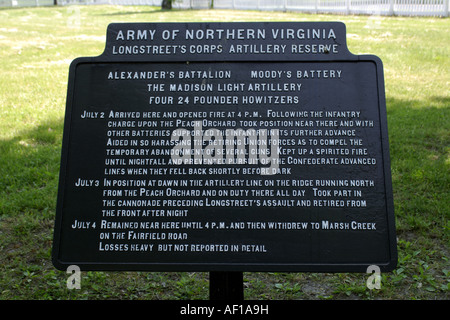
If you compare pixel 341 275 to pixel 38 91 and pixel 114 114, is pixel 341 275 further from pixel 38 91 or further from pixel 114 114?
pixel 38 91

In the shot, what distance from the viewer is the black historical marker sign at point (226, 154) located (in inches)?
116

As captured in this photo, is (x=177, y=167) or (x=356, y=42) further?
(x=356, y=42)

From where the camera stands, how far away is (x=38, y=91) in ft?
29.5

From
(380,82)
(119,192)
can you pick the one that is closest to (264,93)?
(380,82)

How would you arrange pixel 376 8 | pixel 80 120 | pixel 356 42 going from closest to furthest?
pixel 80 120, pixel 356 42, pixel 376 8

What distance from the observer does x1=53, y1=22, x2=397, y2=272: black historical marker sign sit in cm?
295

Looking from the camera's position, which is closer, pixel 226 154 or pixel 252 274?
pixel 226 154

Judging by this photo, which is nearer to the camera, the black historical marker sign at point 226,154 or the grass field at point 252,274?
the black historical marker sign at point 226,154

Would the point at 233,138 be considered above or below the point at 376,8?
below

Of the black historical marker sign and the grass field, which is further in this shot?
the grass field

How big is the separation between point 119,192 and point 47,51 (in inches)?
459

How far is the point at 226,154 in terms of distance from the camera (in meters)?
3.05

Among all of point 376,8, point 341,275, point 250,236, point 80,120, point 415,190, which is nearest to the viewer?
point 250,236

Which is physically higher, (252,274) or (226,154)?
(226,154)
